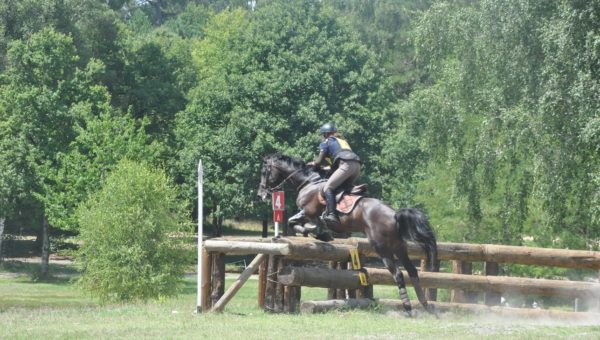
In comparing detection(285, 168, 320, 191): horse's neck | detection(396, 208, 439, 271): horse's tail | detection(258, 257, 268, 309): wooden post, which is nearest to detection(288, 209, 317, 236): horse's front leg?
detection(285, 168, 320, 191): horse's neck

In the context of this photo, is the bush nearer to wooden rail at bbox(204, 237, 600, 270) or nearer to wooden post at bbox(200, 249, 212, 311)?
wooden post at bbox(200, 249, 212, 311)

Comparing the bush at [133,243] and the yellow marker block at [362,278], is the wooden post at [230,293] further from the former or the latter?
the bush at [133,243]

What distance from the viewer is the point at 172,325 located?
48.5ft

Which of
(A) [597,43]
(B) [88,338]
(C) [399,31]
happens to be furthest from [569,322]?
(C) [399,31]

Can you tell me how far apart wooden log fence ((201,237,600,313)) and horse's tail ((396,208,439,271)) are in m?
1.54

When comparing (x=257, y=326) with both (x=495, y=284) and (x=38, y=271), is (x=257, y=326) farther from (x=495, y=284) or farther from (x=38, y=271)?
(x=38, y=271)

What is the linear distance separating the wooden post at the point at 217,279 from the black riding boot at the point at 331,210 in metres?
2.16

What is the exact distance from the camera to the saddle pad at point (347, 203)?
17.0 m

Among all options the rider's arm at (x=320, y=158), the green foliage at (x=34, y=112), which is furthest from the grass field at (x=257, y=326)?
the green foliage at (x=34, y=112)

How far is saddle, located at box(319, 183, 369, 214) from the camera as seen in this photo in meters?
17.1

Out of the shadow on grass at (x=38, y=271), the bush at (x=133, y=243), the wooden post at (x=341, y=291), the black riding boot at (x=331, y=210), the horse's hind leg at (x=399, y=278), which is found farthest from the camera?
the shadow on grass at (x=38, y=271)

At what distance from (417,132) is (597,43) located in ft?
95.5

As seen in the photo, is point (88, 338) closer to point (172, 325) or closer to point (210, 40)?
point (172, 325)

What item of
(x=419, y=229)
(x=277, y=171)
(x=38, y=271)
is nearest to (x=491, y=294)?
(x=419, y=229)
